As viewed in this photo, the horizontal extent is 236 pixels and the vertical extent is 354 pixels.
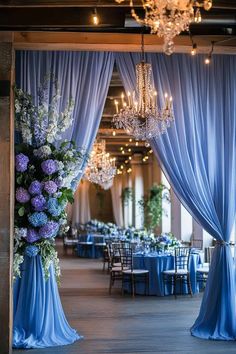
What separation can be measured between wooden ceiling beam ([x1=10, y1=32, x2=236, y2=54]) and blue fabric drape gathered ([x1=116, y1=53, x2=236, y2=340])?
47cm

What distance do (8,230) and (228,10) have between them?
3.41m

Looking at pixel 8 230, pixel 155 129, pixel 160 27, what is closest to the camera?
pixel 160 27

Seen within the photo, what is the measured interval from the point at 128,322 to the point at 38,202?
8.44 feet

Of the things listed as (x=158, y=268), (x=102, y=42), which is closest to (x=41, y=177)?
(x=102, y=42)

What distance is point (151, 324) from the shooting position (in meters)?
8.08

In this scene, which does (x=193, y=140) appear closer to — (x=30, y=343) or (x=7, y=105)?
(x=7, y=105)

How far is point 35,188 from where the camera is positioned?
21.9 feet

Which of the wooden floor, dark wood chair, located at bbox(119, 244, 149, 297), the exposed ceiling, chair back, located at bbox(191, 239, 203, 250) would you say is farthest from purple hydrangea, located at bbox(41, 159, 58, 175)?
chair back, located at bbox(191, 239, 203, 250)

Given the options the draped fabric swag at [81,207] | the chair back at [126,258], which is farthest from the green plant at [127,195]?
the chair back at [126,258]

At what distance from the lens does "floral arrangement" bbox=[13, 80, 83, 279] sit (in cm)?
670

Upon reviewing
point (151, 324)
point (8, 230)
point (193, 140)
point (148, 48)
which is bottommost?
point (151, 324)

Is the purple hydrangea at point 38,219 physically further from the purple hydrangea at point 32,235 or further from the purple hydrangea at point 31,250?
the purple hydrangea at point 31,250

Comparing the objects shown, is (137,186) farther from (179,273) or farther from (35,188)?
(35,188)

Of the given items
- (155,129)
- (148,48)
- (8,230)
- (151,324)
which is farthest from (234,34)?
(151,324)
